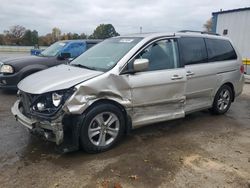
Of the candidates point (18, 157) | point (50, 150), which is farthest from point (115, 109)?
point (18, 157)

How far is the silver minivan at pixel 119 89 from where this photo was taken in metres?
3.84

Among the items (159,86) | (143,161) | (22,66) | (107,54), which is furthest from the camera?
(22,66)

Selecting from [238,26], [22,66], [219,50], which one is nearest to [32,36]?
[238,26]

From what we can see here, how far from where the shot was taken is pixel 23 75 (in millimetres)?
7488

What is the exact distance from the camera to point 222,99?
622 centimetres

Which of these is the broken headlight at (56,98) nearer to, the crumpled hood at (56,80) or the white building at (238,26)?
the crumpled hood at (56,80)

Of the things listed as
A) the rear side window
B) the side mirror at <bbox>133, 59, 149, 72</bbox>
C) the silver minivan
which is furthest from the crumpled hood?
the rear side window

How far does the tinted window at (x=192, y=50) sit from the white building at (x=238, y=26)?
9.07 m

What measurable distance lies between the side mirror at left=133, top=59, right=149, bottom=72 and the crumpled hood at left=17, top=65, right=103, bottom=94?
0.56 m

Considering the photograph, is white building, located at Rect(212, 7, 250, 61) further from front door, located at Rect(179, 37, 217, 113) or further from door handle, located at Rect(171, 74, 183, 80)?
door handle, located at Rect(171, 74, 183, 80)

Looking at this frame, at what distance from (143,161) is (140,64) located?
141 cm

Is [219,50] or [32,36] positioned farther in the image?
[32,36]

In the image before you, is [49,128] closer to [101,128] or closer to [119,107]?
[101,128]

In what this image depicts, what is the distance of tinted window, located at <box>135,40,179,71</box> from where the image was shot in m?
4.66
